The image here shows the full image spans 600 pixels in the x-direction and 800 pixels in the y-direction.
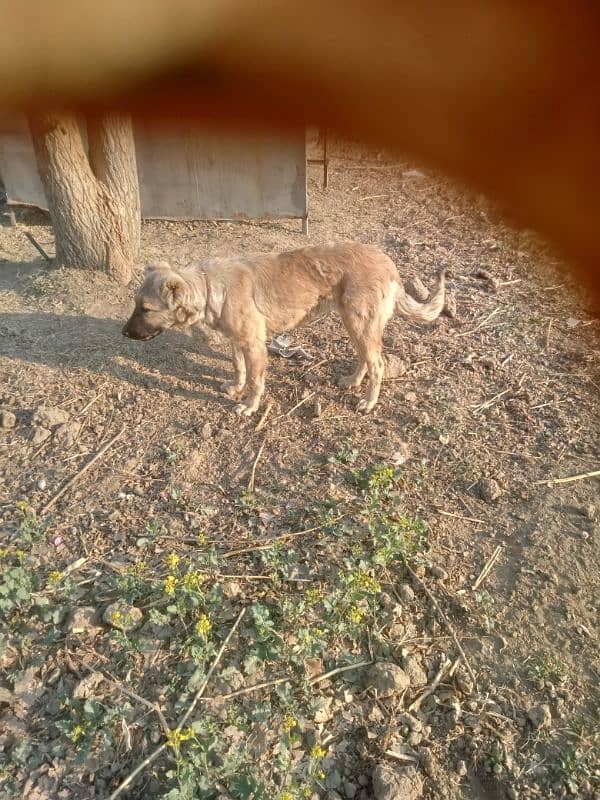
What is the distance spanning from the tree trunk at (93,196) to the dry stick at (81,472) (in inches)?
125

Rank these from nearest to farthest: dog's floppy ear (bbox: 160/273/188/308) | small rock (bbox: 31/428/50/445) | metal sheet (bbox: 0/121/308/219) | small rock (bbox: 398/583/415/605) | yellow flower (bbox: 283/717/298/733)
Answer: yellow flower (bbox: 283/717/298/733)
small rock (bbox: 398/583/415/605)
dog's floppy ear (bbox: 160/273/188/308)
small rock (bbox: 31/428/50/445)
metal sheet (bbox: 0/121/308/219)

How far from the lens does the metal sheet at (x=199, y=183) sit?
9.99 metres

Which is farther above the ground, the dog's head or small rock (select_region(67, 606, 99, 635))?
the dog's head

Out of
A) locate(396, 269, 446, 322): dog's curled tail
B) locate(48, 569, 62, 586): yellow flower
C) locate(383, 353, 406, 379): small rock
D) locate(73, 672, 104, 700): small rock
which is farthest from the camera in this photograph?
locate(383, 353, 406, 379): small rock

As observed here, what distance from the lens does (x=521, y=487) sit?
191 inches

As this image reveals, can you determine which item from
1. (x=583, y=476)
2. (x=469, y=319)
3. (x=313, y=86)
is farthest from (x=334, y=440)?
(x=313, y=86)

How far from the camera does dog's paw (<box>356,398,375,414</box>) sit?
5.84 metres

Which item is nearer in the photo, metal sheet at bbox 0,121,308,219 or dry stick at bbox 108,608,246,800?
dry stick at bbox 108,608,246,800

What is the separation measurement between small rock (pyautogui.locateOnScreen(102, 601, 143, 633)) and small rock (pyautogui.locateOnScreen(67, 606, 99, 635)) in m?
0.07

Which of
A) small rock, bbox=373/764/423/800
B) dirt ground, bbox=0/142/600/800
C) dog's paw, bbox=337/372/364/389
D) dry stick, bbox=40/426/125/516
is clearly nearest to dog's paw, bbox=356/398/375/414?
dirt ground, bbox=0/142/600/800

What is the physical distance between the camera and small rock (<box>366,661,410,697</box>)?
3385 mm

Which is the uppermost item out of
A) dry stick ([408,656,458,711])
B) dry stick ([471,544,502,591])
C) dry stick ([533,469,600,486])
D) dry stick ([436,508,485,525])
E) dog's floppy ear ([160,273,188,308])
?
dog's floppy ear ([160,273,188,308])

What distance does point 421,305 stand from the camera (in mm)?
5871

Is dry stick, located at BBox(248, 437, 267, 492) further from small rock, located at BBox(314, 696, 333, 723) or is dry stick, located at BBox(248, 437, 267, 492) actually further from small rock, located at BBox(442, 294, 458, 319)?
small rock, located at BBox(442, 294, 458, 319)
